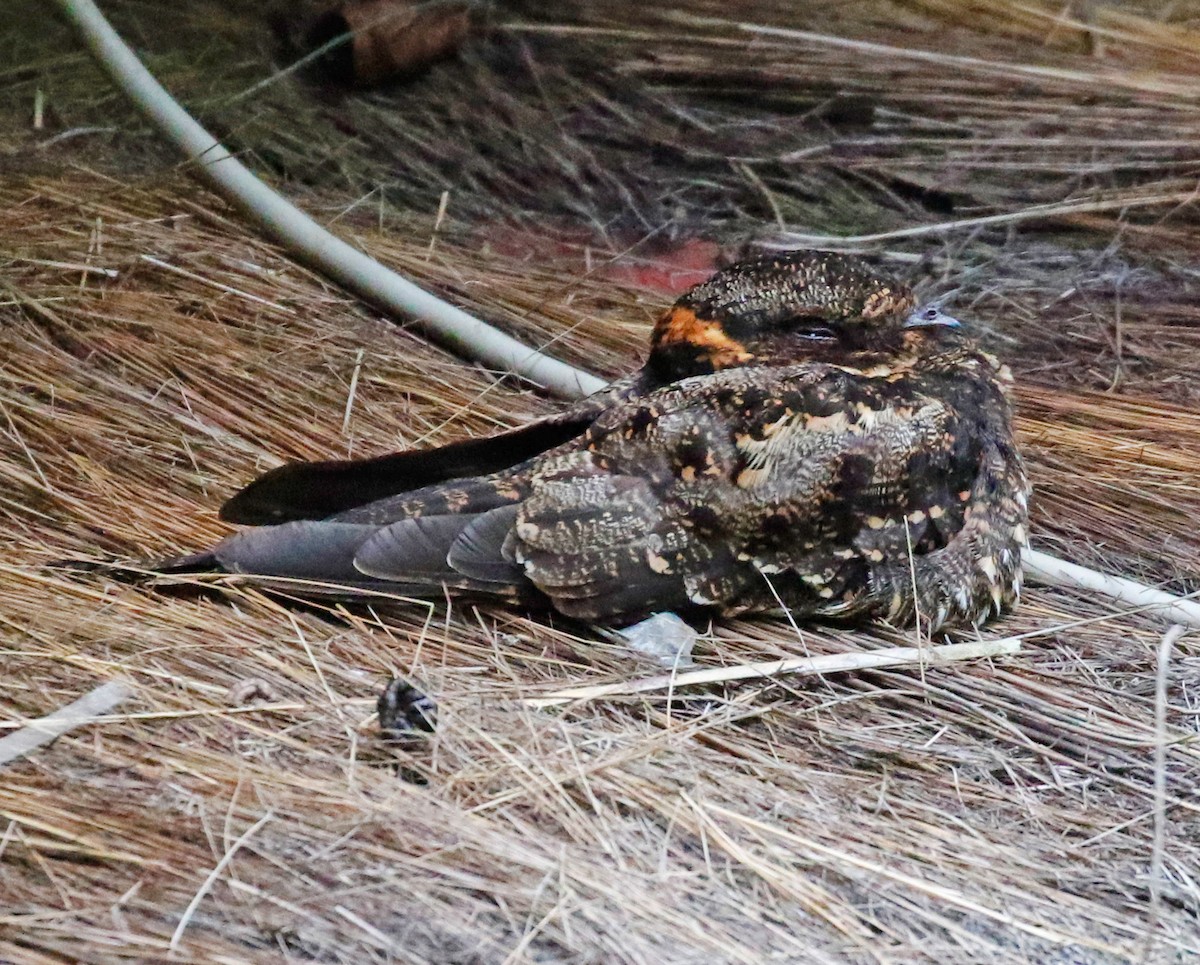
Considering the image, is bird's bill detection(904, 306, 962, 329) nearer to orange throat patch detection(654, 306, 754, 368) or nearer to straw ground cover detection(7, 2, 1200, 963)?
orange throat patch detection(654, 306, 754, 368)

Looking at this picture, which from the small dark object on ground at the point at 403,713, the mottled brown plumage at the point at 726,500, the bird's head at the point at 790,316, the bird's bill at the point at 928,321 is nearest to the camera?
the small dark object on ground at the point at 403,713

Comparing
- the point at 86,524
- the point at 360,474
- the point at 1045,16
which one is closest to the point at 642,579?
the point at 360,474

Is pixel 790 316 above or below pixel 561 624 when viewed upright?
above

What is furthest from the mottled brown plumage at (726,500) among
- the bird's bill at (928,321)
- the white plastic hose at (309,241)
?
the white plastic hose at (309,241)

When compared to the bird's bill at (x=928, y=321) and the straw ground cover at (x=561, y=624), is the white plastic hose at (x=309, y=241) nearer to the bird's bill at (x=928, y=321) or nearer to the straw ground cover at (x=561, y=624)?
the straw ground cover at (x=561, y=624)

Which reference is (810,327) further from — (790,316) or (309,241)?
(309,241)

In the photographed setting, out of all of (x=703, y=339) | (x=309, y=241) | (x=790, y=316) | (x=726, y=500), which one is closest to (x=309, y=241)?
(x=309, y=241)

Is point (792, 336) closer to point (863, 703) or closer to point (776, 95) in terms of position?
point (863, 703)

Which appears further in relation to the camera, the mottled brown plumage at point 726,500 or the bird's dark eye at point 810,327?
the bird's dark eye at point 810,327
